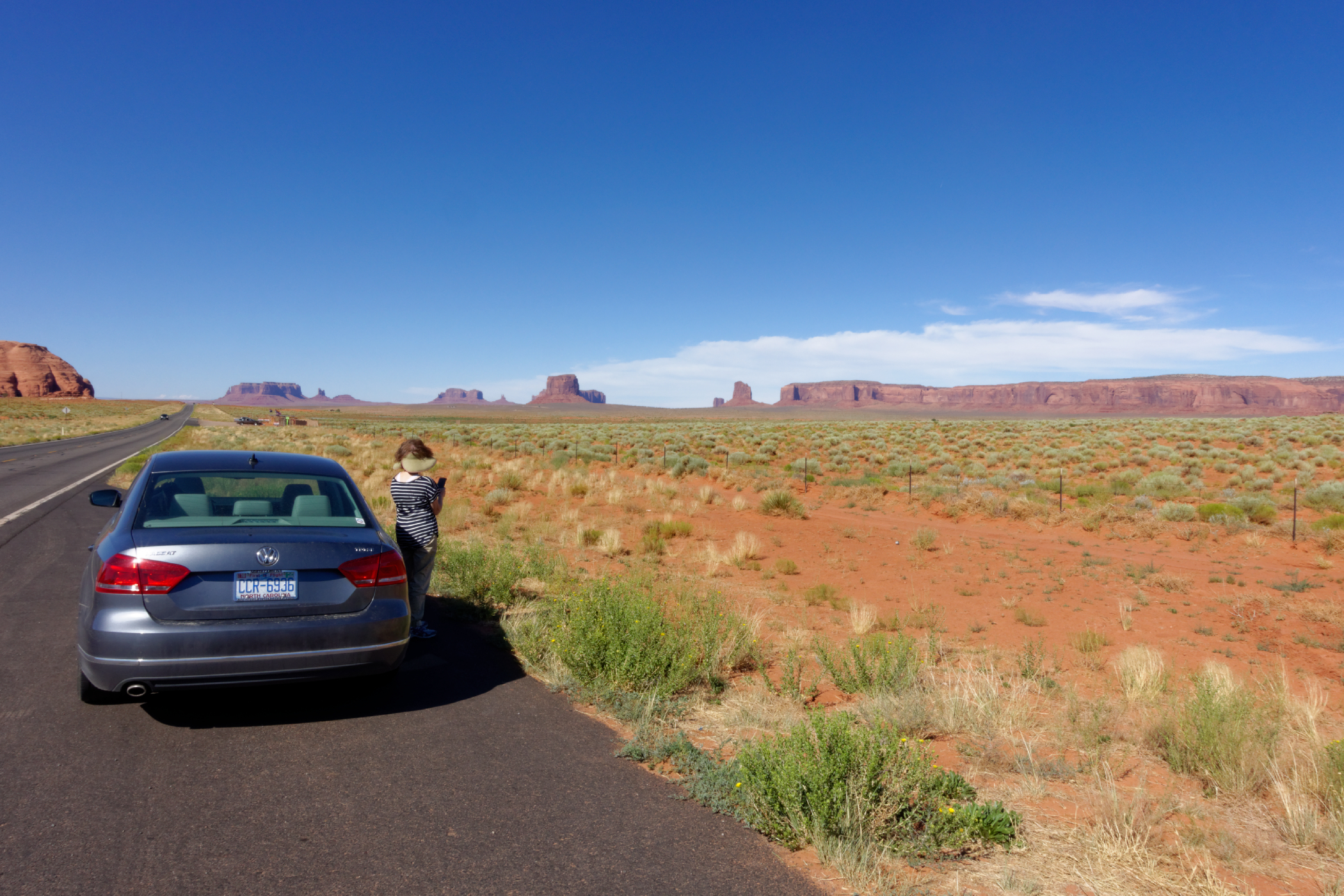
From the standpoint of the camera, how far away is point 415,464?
619 centimetres

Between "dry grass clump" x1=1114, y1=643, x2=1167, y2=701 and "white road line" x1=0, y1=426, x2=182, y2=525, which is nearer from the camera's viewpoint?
"dry grass clump" x1=1114, y1=643, x2=1167, y2=701

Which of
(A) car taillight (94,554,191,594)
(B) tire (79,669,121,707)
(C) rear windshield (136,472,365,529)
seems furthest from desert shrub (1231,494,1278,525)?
(B) tire (79,669,121,707)

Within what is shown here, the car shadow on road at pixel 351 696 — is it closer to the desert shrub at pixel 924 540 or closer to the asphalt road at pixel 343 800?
the asphalt road at pixel 343 800

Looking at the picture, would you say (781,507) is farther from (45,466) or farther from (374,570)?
(45,466)

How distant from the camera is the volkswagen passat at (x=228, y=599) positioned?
3.94m

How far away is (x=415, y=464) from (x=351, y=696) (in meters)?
2.01

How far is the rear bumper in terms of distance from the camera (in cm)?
390

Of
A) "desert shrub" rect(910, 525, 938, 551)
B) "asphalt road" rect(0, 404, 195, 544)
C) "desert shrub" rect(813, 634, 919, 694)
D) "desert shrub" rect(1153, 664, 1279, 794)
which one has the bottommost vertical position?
"desert shrub" rect(910, 525, 938, 551)

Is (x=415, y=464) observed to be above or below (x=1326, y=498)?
above

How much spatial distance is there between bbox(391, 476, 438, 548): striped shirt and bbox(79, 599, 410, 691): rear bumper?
1633 mm

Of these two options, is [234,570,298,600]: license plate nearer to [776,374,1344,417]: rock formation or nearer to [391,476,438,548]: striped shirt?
[391,476,438,548]: striped shirt

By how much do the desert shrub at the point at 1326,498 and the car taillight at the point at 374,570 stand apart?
22738 mm

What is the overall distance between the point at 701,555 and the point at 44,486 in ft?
55.9

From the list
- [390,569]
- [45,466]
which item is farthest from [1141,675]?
[45,466]
